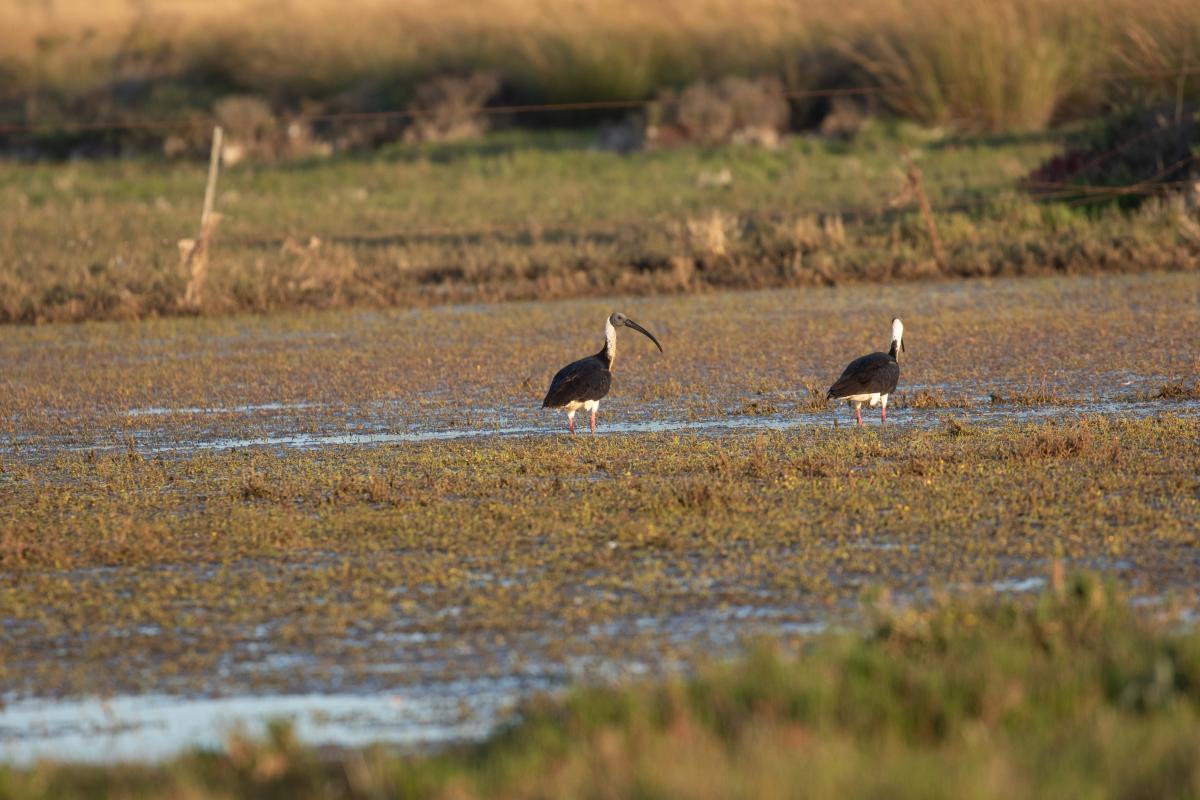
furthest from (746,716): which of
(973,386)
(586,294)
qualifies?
(586,294)

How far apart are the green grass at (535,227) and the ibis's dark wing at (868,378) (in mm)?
10942

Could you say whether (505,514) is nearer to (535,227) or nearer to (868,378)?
(868,378)

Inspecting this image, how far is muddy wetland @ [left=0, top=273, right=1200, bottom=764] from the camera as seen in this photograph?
712cm

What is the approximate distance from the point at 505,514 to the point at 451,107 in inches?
1351

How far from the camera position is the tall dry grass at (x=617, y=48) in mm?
33344

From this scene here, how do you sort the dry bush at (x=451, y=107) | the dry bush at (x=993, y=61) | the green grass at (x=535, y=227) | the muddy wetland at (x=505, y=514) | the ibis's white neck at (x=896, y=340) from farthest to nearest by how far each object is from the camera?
the dry bush at (x=451, y=107)
the dry bush at (x=993, y=61)
the green grass at (x=535, y=227)
the ibis's white neck at (x=896, y=340)
the muddy wetland at (x=505, y=514)

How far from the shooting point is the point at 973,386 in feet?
50.2

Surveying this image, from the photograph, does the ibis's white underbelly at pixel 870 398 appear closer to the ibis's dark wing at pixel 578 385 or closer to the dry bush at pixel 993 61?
the ibis's dark wing at pixel 578 385

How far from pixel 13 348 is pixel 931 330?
32.7 feet

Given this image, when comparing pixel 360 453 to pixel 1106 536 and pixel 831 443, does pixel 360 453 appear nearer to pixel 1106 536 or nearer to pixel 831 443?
pixel 831 443

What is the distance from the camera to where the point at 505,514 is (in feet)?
33.4

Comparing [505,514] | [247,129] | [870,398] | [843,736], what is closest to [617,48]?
[247,129]

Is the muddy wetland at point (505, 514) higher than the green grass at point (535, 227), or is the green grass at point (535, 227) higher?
the green grass at point (535, 227)

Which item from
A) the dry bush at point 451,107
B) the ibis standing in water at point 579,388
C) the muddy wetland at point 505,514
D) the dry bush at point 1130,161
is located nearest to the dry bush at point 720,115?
the dry bush at point 451,107
